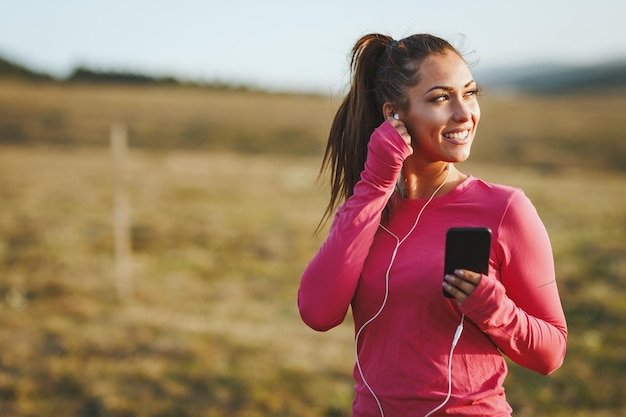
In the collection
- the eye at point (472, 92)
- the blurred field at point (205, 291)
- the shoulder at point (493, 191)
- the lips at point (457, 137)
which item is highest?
Result: the eye at point (472, 92)

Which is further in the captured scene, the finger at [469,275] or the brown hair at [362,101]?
the brown hair at [362,101]

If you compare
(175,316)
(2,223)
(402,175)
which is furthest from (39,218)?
(402,175)

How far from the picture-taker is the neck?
1.82 m

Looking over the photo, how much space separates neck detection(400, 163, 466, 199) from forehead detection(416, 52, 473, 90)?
0.78 feet

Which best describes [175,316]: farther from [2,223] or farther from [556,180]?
[556,180]

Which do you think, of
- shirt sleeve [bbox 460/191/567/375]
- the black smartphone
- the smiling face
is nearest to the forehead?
the smiling face

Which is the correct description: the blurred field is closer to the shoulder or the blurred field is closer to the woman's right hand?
the woman's right hand

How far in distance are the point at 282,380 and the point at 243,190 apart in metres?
12.7

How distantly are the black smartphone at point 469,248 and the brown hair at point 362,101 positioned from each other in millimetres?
511

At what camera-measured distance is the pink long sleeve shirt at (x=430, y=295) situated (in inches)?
64.0

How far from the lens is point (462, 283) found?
4.97 feet

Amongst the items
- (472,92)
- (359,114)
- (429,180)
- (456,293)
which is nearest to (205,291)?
(359,114)

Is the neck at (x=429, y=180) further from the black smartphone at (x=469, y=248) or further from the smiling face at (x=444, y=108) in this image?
the black smartphone at (x=469, y=248)

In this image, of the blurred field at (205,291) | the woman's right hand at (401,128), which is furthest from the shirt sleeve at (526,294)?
the blurred field at (205,291)
